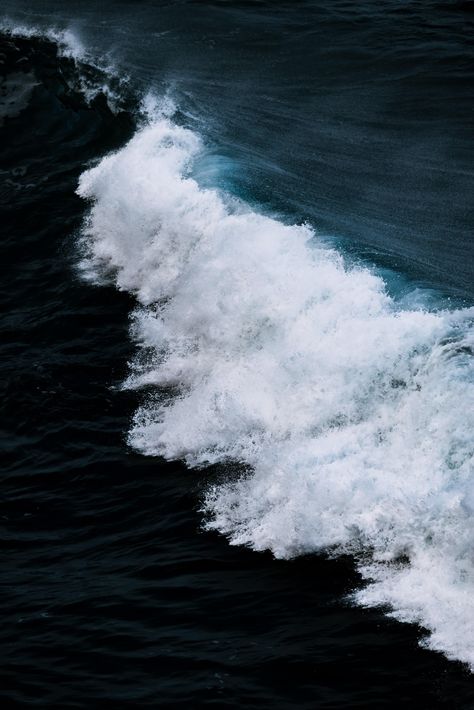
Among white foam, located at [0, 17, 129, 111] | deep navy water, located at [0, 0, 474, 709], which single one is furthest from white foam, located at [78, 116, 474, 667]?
white foam, located at [0, 17, 129, 111]

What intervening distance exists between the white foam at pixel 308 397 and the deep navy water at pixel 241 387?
0.09 ft

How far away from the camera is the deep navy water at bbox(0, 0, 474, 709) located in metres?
9.09

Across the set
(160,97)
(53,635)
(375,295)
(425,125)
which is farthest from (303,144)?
(53,635)

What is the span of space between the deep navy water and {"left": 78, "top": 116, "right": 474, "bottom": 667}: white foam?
0.03 meters

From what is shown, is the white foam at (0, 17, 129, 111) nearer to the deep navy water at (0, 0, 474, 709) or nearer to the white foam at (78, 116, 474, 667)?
the deep navy water at (0, 0, 474, 709)

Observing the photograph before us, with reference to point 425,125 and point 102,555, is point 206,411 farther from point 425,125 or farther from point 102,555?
point 425,125

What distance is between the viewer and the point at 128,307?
15.8 metres

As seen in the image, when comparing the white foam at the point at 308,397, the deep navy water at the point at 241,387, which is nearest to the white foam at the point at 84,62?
the deep navy water at the point at 241,387

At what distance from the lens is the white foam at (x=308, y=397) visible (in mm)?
9656

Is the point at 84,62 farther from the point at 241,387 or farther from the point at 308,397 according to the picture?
the point at 308,397

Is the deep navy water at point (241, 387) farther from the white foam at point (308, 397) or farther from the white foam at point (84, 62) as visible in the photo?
the white foam at point (84, 62)

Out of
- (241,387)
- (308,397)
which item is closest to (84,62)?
(241,387)

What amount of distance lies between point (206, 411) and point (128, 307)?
379 cm

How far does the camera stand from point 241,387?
12781mm
